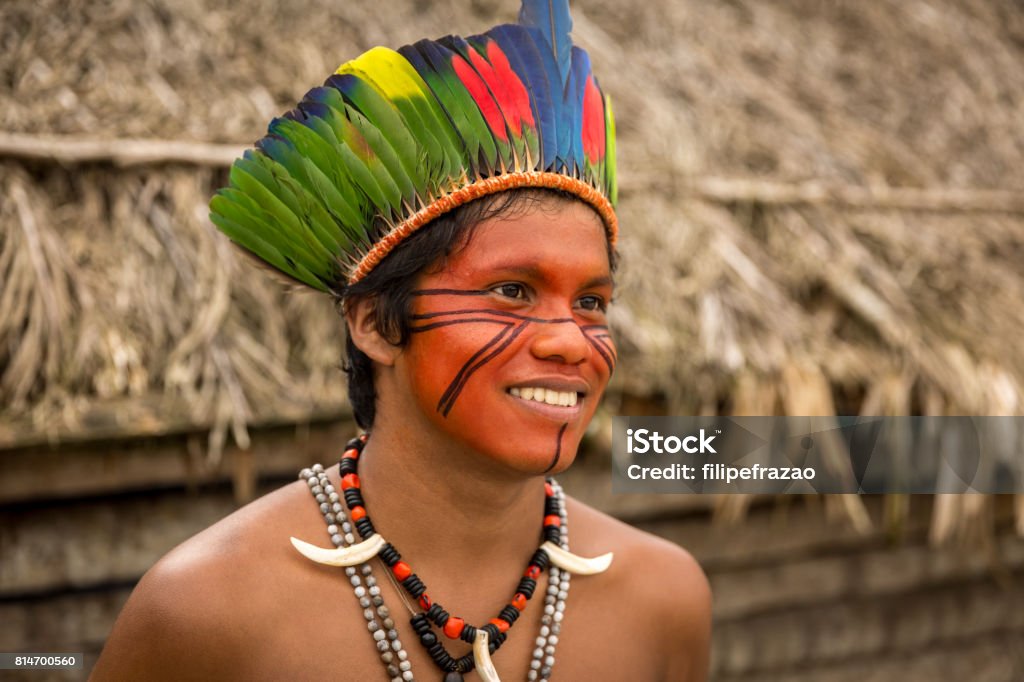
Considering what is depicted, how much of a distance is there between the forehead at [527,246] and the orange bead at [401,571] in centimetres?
50

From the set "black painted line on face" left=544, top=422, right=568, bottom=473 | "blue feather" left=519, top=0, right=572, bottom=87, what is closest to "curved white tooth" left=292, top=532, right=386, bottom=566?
"black painted line on face" left=544, top=422, right=568, bottom=473

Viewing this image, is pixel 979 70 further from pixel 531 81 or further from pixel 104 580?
pixel 104 580

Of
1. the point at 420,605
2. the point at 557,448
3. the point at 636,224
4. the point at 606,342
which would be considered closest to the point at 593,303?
the point at 606,342

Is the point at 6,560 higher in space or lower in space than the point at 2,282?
lower

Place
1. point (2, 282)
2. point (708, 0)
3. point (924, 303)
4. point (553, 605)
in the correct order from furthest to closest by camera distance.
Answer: point (708, 0), point (924, 303), point (2, 282), point (553, 605)

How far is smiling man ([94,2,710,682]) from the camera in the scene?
58.1 inches

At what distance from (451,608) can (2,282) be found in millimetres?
1752

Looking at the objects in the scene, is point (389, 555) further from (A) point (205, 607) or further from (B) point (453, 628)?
(A) point (205, 607)

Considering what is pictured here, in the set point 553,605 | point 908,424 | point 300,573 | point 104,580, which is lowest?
point 104,580

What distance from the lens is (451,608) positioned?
1609 millimetres

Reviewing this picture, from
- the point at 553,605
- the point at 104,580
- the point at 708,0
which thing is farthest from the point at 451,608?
the point at 708,0

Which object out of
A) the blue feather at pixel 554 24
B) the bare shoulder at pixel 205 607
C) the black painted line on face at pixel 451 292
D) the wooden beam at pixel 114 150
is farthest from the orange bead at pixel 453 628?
the wooden beam at pixel 114 150

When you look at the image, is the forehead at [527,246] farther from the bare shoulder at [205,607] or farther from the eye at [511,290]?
the bare shoulder at [205,607]

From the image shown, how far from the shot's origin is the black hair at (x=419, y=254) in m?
1.51
